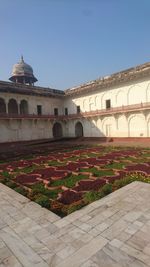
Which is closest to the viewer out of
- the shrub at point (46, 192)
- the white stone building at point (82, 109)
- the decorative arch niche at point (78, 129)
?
the shrub at point (46, 192)

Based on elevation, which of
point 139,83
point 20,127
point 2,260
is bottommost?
point 2,260

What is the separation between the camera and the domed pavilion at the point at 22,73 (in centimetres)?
3497

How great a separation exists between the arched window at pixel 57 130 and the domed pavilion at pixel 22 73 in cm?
1203

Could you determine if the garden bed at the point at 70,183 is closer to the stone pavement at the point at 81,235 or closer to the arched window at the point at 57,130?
the stone pavement at the point at 81,235

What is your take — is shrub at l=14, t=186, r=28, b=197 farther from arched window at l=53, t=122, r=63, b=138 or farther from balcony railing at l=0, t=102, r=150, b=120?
arched window at l=53, t=122, r=63, b=138

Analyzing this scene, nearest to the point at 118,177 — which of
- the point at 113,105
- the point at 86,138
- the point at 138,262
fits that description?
the point at 138,262

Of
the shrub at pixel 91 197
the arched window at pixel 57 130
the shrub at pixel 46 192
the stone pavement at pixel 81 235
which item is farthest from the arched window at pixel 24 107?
the shrub at pixel 91 197

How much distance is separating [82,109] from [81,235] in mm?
23535

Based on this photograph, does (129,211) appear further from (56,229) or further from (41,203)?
(41,203)

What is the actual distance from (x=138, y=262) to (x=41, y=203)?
269 cm

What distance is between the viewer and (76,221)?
3.88 m

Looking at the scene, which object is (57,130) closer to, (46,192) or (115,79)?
(115,79)

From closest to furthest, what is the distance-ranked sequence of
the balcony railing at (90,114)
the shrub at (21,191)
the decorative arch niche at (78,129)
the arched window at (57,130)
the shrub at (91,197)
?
the shrub at (91,197) → the shrub at (21,191) → the balcony railing at (90,114) → the decorative arch niche at (78,129) → the arched window at (57,130)

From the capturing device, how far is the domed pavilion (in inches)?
1377
